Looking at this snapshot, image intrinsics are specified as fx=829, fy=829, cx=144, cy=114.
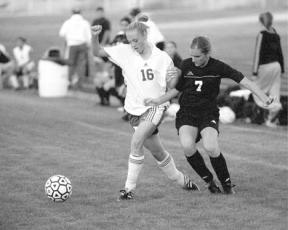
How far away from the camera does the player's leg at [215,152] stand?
8992mm

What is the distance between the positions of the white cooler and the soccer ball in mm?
14194

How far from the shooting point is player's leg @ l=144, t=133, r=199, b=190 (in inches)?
361

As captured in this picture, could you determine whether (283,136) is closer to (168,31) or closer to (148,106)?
(148,106)

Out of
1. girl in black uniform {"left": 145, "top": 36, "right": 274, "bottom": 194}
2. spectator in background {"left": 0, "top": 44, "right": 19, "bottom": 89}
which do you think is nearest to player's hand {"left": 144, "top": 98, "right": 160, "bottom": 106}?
girl in black uniform {"left": 145, "top": 36, "right": 274, "bottom": 194}

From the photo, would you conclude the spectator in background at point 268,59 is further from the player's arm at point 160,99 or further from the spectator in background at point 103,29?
the spectator in background at point 103,29

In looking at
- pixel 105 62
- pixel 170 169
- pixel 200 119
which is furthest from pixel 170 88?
pixel 105 62

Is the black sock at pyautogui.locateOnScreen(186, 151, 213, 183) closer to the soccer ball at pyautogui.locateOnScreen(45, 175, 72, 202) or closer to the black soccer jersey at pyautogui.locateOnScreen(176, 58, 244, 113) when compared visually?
the black soccer jersey at pyautogui.locateOnScreen(176, 58, 244, 113)

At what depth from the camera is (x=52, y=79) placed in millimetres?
22953

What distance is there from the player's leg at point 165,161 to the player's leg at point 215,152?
45 cm

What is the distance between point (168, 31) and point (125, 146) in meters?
23.1

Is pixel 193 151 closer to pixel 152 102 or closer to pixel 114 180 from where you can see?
pixel 152 102

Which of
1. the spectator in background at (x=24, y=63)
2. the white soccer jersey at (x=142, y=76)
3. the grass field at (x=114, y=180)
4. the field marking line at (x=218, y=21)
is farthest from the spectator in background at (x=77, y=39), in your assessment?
the field marking line at (x=218, y=21)

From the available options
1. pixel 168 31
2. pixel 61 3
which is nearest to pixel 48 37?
pixel 168 31

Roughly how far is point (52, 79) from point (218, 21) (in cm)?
1812
